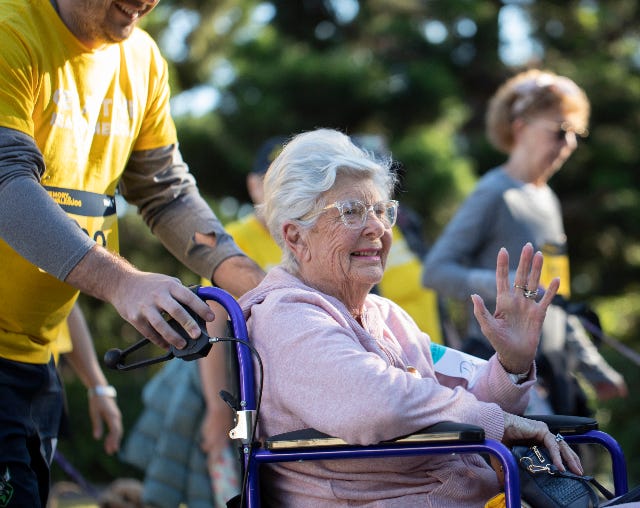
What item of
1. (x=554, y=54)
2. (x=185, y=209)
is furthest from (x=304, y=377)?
(x=554, y=54)

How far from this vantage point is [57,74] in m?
2.75

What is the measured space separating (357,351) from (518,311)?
0.54 m

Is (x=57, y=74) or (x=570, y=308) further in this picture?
(x=570, y=308)

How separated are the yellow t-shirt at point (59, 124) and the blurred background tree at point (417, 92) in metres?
8.54

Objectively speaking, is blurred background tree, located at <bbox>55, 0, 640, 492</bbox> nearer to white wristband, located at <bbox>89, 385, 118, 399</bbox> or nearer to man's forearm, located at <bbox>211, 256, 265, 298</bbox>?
white wristband, located at <bbox>89, 385, 118, 399</bbox>

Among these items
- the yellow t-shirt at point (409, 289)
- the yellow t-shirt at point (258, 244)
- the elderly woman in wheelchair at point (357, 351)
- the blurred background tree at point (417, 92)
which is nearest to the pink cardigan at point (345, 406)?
the elderly woman in wheelchair at point (357, 351)

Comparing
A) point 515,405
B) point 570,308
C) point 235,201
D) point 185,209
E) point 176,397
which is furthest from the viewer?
point 235,201

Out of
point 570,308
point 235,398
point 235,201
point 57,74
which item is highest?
point 57,74

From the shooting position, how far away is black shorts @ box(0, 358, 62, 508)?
2.65m

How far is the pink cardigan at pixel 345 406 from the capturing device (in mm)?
2408

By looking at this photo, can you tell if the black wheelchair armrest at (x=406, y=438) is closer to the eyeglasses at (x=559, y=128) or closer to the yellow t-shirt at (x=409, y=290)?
the eyeglasses at (x=559, y=128)

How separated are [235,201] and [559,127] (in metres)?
9.41

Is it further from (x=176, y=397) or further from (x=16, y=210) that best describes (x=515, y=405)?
(x=176, y=397)

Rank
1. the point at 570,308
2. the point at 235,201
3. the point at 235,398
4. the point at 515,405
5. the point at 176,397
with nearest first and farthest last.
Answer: the point at 235,398, the point at 515,405, the point at 570,308, the point at 176,397, the point at 235,201
